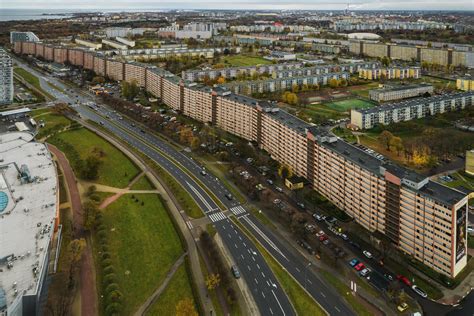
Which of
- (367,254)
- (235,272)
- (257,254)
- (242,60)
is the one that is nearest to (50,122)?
(257,254)

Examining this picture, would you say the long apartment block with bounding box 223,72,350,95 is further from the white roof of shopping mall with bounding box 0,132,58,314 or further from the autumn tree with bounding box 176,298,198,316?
the autumn tree with bounding box 176,298,198,316

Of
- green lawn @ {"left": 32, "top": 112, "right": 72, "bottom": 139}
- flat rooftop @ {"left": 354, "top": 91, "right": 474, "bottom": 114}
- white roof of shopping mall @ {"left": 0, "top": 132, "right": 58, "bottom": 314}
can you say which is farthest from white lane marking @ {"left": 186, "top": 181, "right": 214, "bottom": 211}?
flat rooftop @ {"left": 354, "top": 91, "right": 474, "bottom": 114}

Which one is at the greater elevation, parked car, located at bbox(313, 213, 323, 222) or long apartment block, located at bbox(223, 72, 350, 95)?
long apartment block, located at bbox(223, 72, 350, 95)

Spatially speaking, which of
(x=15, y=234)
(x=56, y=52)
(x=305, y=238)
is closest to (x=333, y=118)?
(x=305, y=238)

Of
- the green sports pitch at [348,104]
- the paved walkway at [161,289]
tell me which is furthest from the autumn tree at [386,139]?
the paved walkway at [161,289]

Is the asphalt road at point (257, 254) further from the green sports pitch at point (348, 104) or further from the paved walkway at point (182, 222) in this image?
the green sports pitch at point (348, 104)
